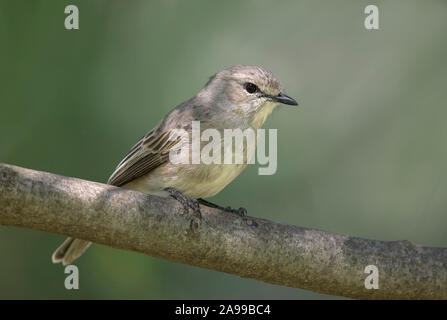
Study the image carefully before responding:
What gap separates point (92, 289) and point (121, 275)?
24 cm

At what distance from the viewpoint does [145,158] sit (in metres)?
3.95

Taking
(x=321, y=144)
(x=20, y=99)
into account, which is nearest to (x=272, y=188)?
(x=321, y=144)

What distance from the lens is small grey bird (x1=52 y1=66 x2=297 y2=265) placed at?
12.1 ft

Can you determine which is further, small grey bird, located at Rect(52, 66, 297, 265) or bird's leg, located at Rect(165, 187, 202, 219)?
small grey bird, located at Rect(52, 66, 297, 265)

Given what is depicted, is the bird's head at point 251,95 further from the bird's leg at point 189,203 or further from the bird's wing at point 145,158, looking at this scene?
the bird's leg at point 189,203

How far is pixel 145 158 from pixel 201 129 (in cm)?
48

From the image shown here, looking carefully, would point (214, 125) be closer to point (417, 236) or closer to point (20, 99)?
point (20, 99)

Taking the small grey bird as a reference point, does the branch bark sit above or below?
below

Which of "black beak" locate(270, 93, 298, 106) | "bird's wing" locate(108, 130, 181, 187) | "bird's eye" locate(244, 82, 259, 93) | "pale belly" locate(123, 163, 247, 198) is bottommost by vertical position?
"pale belly" locate(123, 163, 247, 198)

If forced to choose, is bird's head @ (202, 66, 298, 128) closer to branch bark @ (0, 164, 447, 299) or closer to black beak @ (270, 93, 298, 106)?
black beak @ (270, 93, 298, 106)

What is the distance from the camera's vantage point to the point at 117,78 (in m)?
4.33

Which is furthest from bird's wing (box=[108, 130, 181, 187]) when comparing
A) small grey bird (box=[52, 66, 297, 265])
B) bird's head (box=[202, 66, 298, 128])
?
bird's head (box=[202, 66, 298, 128])

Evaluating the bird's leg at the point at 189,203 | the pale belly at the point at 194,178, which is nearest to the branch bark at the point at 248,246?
the bird's leg at the point at 189,203

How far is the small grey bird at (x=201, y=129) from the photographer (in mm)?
3697
